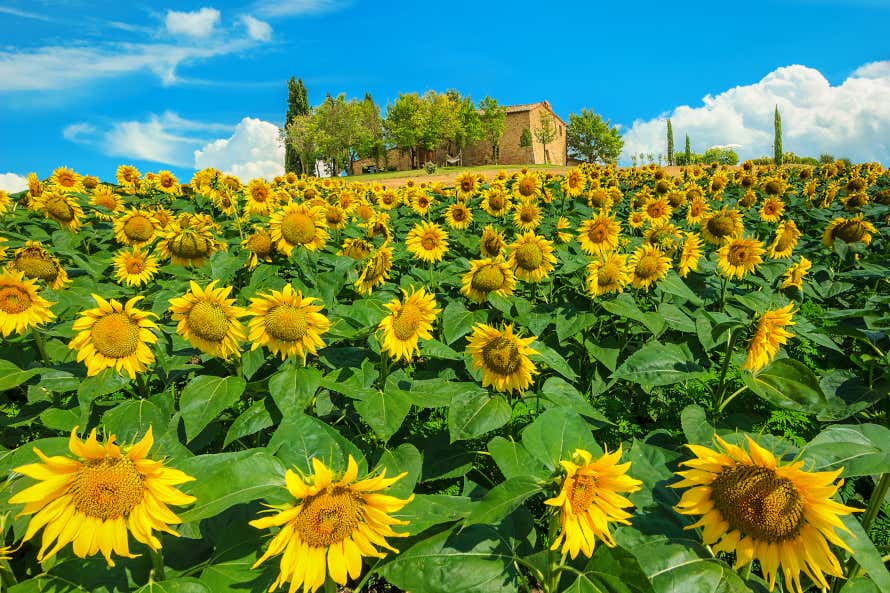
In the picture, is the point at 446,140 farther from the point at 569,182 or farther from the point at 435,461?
the point at 435,461

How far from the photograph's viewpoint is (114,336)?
8.00 ft

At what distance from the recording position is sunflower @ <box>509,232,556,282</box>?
13.6ft

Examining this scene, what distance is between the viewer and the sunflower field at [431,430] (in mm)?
1374

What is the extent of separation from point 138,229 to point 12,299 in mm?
2929

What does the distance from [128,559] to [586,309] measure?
3260 millimetres

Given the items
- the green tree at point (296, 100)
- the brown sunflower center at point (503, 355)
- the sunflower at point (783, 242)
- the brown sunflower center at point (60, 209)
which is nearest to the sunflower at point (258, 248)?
the brown sunflower center at point (503, 355)

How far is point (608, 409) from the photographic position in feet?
12.0

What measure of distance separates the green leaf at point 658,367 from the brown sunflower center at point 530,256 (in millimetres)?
1535

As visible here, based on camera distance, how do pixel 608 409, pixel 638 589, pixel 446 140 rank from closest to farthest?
1. pixel 638 589
2. pixel 608 409
3. pixel 446 140

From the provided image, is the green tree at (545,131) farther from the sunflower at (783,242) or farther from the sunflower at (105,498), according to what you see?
the sunflower at (105,498)

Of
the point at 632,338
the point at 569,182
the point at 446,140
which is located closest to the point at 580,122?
the point at 446,140

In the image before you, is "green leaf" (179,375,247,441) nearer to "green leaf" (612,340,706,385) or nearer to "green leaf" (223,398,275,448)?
"green leaf" (223,398,275,448)

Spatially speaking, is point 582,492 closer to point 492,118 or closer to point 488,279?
point 488,279

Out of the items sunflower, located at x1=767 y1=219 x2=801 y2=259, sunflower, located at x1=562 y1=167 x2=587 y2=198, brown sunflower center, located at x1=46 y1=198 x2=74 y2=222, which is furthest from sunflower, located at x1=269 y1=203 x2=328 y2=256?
sunflower, located at x1=562 y1=167 x2=587 y2=198
